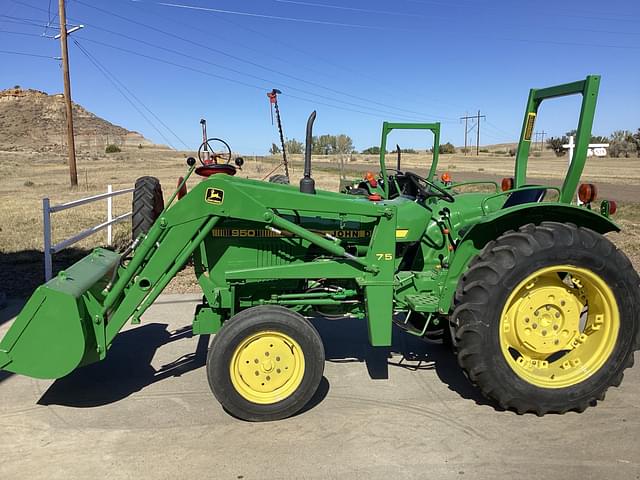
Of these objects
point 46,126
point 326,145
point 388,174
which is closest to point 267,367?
point 388,174

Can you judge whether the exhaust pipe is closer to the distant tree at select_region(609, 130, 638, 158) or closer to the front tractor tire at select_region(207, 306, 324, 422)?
the front tractor tire at select_region(207, 306, 324, 422)

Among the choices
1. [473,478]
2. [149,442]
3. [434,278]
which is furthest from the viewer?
[434,278]

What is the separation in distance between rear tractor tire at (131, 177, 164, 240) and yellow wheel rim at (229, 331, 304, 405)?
177 inches

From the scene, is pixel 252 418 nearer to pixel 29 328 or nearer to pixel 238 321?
pixel 238 321

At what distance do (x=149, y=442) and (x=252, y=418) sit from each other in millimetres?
614

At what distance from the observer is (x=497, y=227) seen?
3617mm

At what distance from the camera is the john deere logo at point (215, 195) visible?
3.32 metres

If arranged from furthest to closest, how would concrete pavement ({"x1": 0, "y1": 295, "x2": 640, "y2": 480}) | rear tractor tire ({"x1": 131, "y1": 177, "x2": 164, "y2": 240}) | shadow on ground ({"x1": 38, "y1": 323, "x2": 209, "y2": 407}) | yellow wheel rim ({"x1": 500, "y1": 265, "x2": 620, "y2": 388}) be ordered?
rear tractor tire ({"x1": 131, "y1": 177, "x2": 164, "y2": 240}) < shadow on ground ({"x1": 38, "y1": 323, "x2": 209, "y2": 407}) < yellow wheel rim ({"x1": 500, "y1": 265, "x2": 620, "y2": 388}) < concrete pavement ({"x1": 0, "y1": 295, "x2": 640, "y2": 480})

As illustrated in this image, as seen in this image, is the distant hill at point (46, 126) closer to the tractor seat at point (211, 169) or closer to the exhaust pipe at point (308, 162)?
the tractor seat at point (211, 169)

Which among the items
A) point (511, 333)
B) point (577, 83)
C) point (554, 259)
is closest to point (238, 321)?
point (511, 333)

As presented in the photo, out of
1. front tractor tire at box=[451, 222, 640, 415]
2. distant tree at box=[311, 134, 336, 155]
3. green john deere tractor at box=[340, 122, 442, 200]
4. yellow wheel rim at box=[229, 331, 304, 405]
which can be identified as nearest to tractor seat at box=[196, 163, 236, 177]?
yellow wheel rim at box=[229, 331, 304, 405]

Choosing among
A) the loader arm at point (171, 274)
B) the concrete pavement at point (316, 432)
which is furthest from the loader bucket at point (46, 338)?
the concrete pavement at point (316, 432)

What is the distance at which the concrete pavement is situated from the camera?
280 cm

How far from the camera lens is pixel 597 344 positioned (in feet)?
→ 11.5
